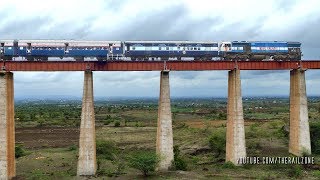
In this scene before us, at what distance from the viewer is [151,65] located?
4100 centimetres

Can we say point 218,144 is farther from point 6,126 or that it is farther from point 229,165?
point 6,126

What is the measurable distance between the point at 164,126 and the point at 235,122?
7.41 meters

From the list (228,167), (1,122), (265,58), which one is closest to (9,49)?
(1,122)

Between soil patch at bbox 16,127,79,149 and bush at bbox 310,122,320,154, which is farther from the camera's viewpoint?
soil patch at bbox 16,127,79,149

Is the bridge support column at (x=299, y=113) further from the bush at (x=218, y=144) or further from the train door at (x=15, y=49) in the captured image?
the train door at (x=15, y=49)

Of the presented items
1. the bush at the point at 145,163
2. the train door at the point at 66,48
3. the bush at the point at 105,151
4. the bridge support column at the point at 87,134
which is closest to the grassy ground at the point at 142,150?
the bush at the point at 105,151

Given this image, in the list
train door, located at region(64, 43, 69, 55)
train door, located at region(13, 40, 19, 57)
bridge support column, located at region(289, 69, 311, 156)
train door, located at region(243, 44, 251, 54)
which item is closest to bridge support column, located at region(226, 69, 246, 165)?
train door, located at region(243, 44, 251, 54)

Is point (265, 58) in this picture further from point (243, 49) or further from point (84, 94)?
point (84, 94)

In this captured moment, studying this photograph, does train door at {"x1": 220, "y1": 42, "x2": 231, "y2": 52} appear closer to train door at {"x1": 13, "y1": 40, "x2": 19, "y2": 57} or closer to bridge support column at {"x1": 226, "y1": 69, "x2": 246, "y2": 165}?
bridge support column at {"x1": 226, "y1": 69, "x2": 246, "y2": 165}

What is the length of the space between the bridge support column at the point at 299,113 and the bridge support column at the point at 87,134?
22323 mm

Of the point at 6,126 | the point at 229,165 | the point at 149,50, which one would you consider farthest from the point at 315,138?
the point at 6,126

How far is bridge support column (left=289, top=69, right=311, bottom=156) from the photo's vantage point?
1721 inches

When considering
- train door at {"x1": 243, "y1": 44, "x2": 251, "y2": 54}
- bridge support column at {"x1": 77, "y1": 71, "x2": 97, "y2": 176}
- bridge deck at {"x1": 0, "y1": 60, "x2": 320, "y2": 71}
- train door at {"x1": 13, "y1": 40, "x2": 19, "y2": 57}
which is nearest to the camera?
bridge support column at {"x1": 77, "y1": 71, "x2": 97, "y2": 176}

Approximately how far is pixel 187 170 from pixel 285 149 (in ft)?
54.8
